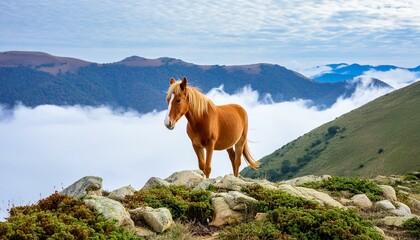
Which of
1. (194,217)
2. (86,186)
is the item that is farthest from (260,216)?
(86,186)

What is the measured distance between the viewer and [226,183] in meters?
13.9

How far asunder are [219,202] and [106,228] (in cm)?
360

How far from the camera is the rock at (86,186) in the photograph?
12.9 meters

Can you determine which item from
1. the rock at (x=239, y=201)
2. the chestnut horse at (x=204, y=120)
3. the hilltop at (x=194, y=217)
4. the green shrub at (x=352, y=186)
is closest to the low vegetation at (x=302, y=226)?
the hilltop at (x=194, y=217)

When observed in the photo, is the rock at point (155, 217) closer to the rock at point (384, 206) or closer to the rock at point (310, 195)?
the rock at point (310, 195)

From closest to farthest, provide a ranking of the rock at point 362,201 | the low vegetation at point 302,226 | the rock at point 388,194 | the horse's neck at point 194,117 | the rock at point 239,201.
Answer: the low vegetation at point 302,226 < the rock at point 239,201 < the horse's neck at point 194,117 < the rock at point 362,201 < the rock at point 388,194

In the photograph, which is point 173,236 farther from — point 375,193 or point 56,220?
point 375,193

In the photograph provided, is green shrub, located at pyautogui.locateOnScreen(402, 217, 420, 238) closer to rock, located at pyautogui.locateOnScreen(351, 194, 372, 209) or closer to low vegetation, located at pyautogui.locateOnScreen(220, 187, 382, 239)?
low vegetation, located at pyautogui.locateOnScreen(220, 187, 382, 239)

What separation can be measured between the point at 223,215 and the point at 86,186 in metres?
4.20

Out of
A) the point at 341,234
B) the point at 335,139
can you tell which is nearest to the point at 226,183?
the point at 341,234

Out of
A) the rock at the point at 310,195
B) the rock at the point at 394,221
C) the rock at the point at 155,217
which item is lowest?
the rock at the point at 394,221

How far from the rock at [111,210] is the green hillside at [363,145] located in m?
92.5

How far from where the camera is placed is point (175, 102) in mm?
13234

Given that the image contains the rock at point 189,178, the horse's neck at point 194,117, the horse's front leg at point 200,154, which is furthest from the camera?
the rock at point 189,178
